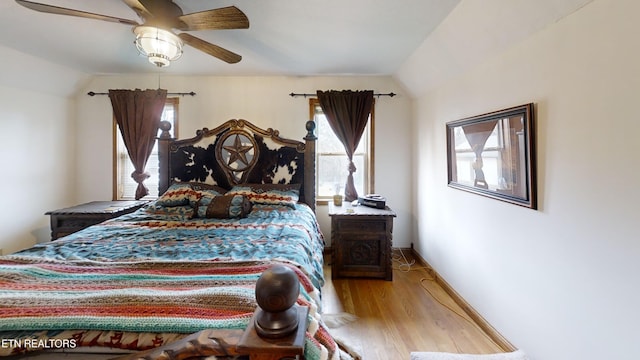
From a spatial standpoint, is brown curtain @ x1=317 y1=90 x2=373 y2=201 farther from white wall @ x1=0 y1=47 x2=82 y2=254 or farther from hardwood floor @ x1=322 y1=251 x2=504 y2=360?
white wall @ x1=0 y1=47 x2=82 y2=254

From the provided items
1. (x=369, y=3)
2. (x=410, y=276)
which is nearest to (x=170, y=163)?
(x=369, y=3)

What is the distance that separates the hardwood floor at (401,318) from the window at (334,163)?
3.85ft

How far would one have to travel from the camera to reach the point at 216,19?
1.69m

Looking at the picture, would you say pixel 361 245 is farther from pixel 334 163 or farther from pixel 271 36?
pixel 271 36

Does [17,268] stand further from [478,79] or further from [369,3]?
[478,79]

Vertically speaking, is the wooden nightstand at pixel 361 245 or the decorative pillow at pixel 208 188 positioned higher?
the decorative pillow at pixel 208 188

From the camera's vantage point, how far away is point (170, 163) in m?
3.30

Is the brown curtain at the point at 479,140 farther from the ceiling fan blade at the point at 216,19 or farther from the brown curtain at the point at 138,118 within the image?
the brown curtain at the point at 138,118

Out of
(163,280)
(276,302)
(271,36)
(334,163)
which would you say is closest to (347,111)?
(334,163)

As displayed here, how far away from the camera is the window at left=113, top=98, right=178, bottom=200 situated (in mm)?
3596

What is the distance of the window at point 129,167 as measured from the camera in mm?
3596

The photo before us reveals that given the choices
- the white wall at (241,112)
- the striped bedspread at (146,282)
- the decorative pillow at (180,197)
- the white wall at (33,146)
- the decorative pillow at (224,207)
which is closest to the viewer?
the striped bedspread at (146,282)

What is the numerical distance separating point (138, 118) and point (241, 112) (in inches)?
50.4

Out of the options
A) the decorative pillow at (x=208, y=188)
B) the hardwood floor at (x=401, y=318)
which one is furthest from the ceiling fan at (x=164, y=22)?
the hardwood floor at (x=401, y=318)
